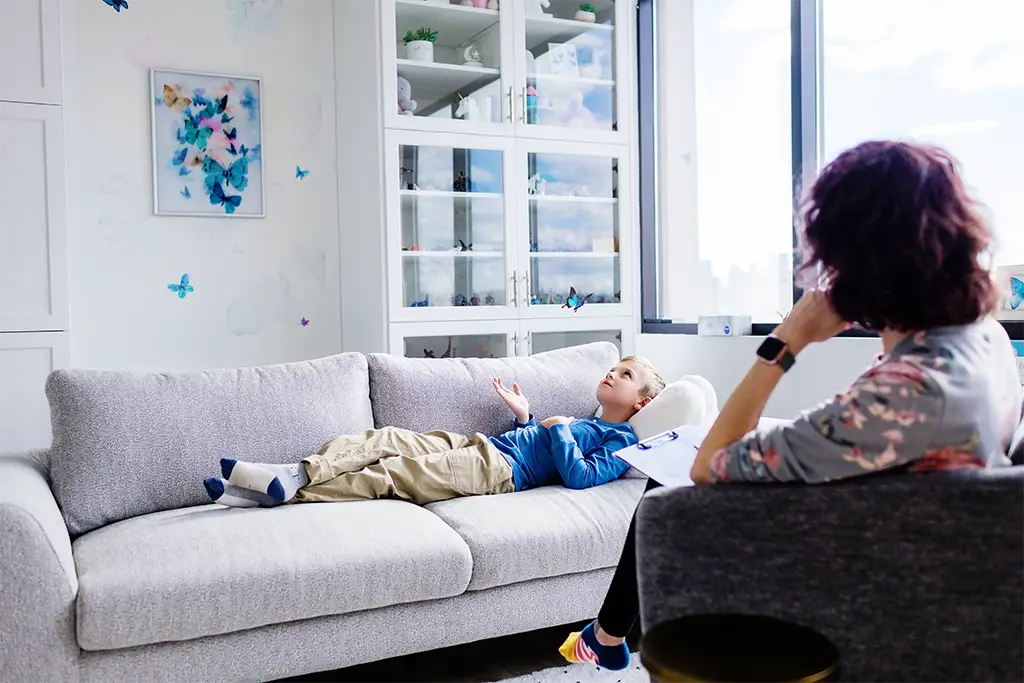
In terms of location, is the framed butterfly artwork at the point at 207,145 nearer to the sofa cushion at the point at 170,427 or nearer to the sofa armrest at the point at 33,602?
the sofa cushion at the point at 170,427

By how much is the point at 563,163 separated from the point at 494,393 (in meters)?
1.57

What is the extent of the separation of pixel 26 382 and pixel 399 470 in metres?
1.54

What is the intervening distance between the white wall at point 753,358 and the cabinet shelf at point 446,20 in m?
1.51

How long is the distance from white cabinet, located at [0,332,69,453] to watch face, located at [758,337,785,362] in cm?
259

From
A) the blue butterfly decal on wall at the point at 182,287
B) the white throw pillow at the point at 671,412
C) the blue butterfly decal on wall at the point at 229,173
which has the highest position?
the blue butterfly decal on wall at the point at 229,173

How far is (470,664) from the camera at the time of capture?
7.39 feet

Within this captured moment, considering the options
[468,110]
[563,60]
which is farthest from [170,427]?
[563,60]

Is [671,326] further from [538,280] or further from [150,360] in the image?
[150,360]

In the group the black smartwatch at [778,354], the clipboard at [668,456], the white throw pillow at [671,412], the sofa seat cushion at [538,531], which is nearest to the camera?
the black smartwatch at [778,354]

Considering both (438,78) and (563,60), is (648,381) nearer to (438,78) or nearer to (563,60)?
(438,78)

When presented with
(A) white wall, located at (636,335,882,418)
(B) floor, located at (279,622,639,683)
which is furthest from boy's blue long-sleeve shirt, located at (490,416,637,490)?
(A) white wall, located at (636,335,882,418)

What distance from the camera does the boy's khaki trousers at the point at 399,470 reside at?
91.7 inches

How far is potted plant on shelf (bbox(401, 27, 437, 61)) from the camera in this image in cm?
367

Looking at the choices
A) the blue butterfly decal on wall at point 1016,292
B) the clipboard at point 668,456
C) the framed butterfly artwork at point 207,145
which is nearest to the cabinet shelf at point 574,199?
the framed butterfly artwork at point 207,145
